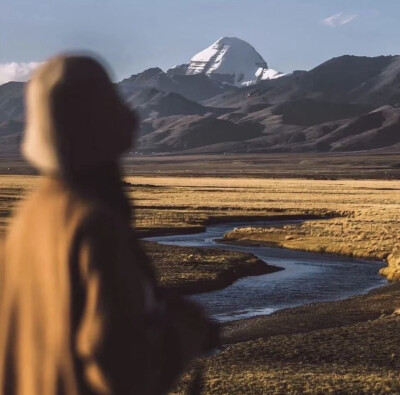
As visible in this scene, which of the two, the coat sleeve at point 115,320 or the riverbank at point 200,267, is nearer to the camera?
the coat sleeve at point 115,320

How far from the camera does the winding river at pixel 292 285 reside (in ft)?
88.0

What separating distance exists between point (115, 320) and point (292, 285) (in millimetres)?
29127

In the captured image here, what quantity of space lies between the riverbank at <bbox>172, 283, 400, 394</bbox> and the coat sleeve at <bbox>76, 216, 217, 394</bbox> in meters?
10.4

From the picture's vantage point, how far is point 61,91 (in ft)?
8.92

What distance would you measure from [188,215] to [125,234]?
2291 inches

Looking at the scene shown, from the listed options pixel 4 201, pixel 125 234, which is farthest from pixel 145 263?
pixel 4 201

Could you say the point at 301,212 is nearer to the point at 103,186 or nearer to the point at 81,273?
the point at 103,186

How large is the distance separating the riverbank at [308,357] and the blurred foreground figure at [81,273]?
10.3m

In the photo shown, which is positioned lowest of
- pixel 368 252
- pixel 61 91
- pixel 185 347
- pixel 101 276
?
pixel 368 252

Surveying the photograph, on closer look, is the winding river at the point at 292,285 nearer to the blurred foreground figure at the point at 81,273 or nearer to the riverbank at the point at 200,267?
the riverbank at the point at 200,267

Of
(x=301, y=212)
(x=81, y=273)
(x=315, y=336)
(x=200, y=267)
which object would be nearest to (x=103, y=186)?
(x=81, y=273)

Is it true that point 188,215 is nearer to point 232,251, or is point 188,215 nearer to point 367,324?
point 232,251

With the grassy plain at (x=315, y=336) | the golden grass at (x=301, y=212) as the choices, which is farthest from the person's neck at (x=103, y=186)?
the golden grass at (x=301, y=212)

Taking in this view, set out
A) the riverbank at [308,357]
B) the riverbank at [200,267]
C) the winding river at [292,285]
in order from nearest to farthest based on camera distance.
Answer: the riverbank at [308,357] → the winding river at [292,285] → the riverbank at [200,267]
